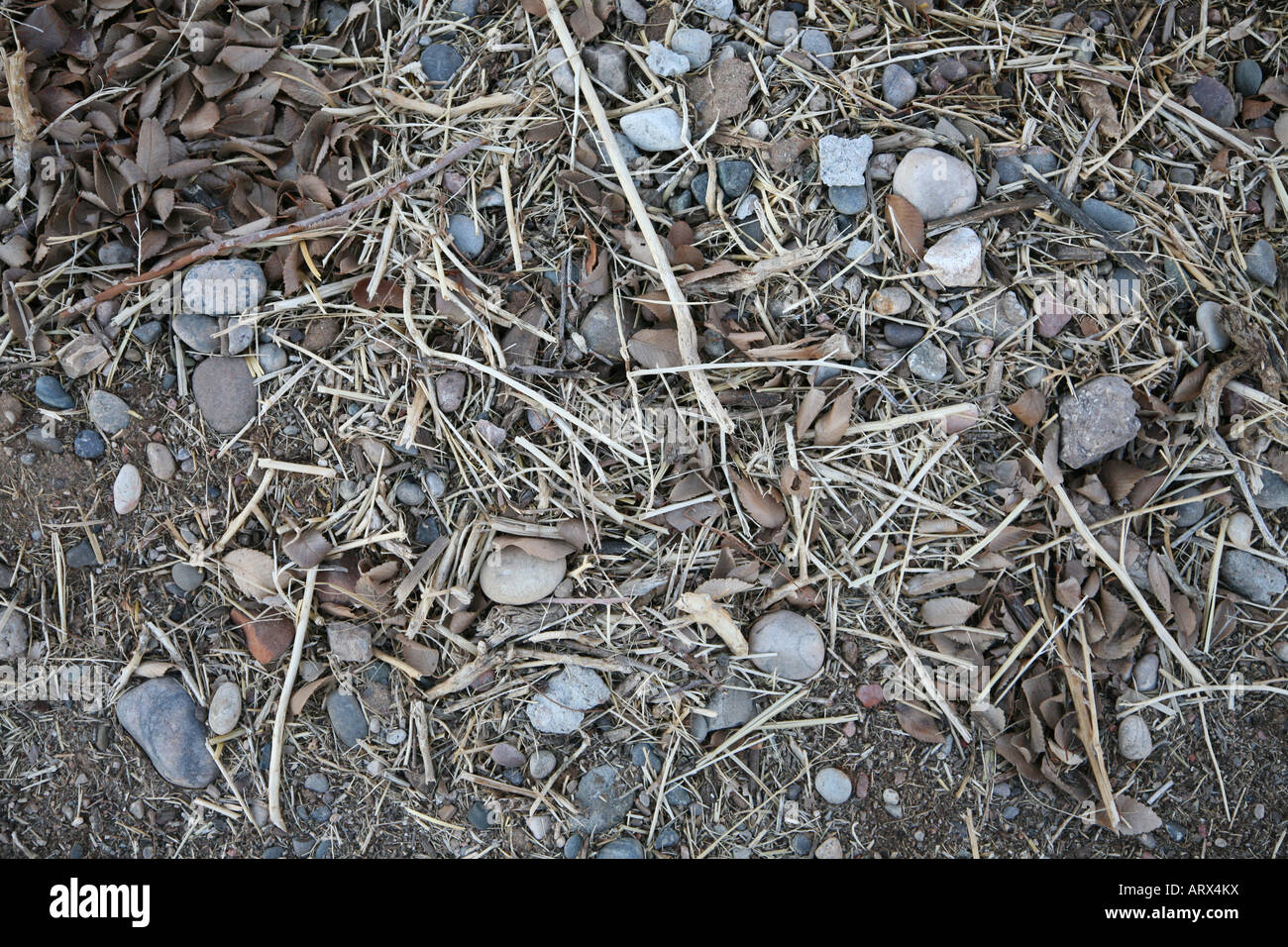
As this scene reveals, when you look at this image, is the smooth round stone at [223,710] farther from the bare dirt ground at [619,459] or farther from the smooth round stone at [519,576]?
the smooth round stone at [519,576]

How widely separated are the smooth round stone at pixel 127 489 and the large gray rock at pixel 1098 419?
225 centimetres

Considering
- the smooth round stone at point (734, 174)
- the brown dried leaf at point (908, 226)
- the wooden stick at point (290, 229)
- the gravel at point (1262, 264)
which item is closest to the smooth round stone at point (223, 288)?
the wooden stick at point (290, 229)

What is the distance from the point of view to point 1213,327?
1961 millimetres

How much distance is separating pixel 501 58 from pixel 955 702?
1.91m

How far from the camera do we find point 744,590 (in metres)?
1.91

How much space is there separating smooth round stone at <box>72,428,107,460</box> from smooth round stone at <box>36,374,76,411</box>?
0.27 ft

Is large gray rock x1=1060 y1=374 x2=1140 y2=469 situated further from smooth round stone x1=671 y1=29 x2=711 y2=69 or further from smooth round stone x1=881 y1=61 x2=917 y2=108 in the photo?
smooth round stone x1=671 y1=29 x2=711 y2=69

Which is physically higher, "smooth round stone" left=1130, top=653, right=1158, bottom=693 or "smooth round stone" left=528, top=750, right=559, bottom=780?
"smooth round stone" left=1130, top=653, right=1158, bottom=693

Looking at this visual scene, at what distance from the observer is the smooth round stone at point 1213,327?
1958mm

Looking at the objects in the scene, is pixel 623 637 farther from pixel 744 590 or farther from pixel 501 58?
pixel 501 58

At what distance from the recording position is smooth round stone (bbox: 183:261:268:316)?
74.9 inches

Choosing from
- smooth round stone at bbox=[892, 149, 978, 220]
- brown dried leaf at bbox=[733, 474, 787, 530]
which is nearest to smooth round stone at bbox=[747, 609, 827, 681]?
brown dried leaf at bbox=[733, 474, 787, 530]

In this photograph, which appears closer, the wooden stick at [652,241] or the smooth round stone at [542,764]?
the wooden stick at [652,241]

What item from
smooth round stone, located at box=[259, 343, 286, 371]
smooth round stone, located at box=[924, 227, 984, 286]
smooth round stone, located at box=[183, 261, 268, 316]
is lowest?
smooth round stone, located at box=[259, 343, 286, 371]
